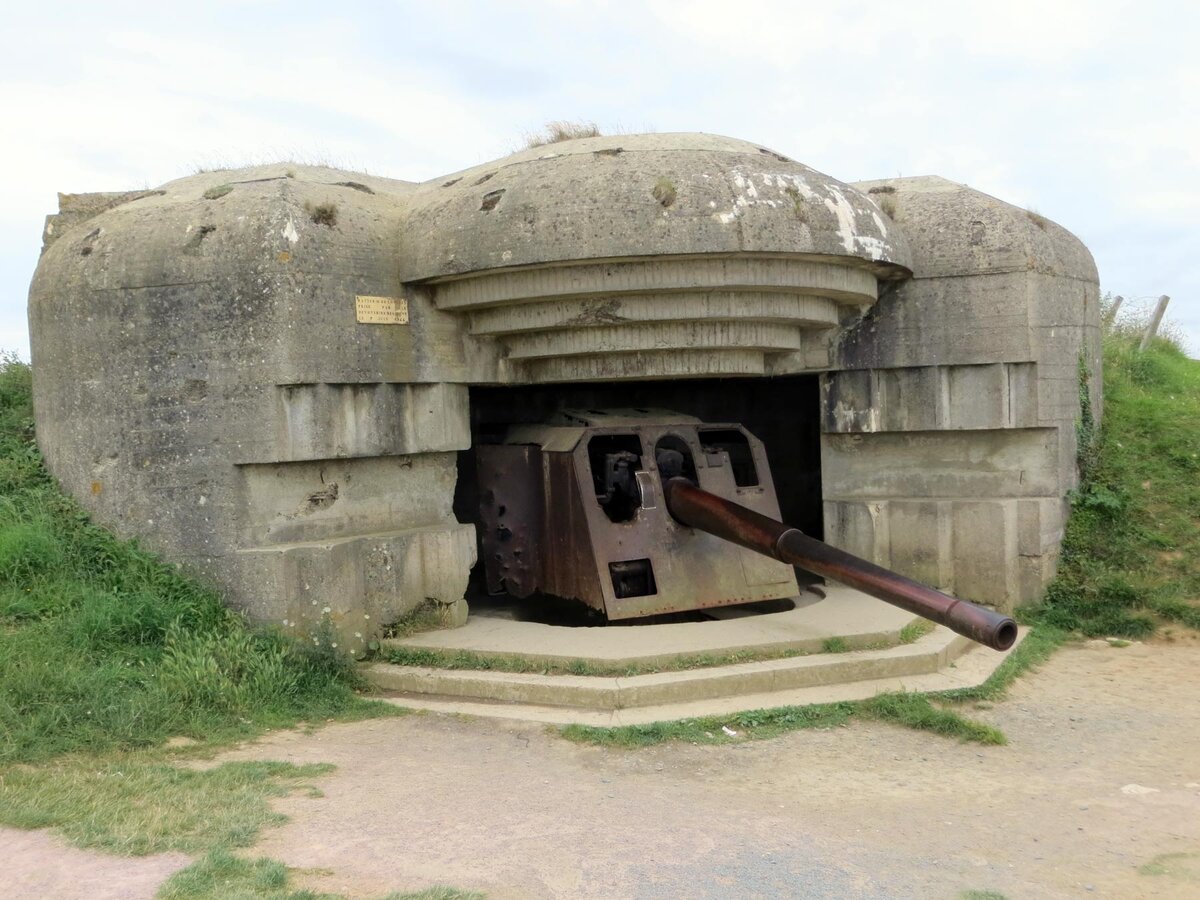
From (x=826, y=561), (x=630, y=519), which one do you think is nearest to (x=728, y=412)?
(x=630, y=519)

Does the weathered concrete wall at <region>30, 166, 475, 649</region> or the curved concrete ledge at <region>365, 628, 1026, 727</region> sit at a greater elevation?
the weathered concrete wall at <region>30, 166, 475, 649</region>

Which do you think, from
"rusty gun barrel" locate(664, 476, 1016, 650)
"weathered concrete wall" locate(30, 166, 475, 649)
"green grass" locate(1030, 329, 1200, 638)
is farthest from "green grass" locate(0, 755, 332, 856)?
"green grass" locate(1030, 329, 1200, 638)

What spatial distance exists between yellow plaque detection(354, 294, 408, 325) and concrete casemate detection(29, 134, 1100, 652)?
11 mm

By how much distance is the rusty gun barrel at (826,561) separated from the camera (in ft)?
14.4

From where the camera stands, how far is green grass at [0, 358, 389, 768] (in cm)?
447

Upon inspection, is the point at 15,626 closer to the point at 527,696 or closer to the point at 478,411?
the point at 527,696

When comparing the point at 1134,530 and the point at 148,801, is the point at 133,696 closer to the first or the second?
the point at 148,801

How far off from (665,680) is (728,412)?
440 cm

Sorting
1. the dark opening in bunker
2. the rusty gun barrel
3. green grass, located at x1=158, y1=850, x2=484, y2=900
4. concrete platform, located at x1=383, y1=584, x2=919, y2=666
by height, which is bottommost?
green grass, located at x1=158, y1=850, x2=484, y2=900

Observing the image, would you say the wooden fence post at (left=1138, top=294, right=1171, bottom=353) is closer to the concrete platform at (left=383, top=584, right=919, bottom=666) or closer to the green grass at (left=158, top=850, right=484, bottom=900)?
the concrete platform at (left=383, top=584, right=919, bottom=666)

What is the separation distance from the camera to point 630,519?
6.20 meters

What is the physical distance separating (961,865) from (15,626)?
4.41 m

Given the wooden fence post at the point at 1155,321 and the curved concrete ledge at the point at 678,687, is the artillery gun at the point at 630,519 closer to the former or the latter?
the curved concrete ledge at the point at 678,687

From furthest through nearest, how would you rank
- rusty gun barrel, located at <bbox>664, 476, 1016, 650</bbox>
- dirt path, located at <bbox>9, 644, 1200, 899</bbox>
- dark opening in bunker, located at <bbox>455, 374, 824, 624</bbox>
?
1. dark opening in bunker, located at <bbox>455, 374, 824, 624</bbox>
2. rusty gun barrel, located at <bbox>664, 476, 1016, 650</bbox>
3. dirt path, located at <bbox>9, 644, 1200, 899</bbox>
